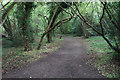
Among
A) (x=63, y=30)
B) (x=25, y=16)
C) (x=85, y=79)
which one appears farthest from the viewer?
(x=63, y=30)

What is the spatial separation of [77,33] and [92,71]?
71.4ft

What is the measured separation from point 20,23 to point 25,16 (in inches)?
30.9

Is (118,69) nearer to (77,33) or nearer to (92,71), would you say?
(92,71)

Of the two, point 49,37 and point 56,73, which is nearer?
point 56,73

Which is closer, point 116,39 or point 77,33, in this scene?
point 116,39

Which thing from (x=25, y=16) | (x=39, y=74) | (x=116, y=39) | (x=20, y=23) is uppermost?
(x=25, y=16)

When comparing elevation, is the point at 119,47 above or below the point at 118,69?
above

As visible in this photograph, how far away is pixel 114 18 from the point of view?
461 centimetres

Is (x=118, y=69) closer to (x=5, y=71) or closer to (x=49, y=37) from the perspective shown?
(x=5, y=71)

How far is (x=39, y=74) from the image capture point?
4.58 metres

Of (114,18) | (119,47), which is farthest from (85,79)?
(114,18)

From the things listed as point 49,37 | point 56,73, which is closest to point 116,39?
point 56,73

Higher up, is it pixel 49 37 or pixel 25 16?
pixel 25 16

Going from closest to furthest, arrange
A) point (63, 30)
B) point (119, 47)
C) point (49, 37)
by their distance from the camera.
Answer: point (119, 47)
point (49, 37)
point (63, 30)
